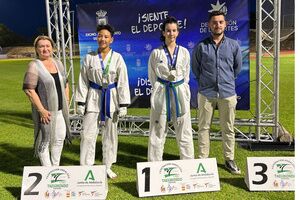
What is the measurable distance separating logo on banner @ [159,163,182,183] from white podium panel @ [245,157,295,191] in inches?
32.0

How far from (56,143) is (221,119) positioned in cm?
211

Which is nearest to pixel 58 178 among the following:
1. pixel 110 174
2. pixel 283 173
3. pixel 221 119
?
pixel 110 174

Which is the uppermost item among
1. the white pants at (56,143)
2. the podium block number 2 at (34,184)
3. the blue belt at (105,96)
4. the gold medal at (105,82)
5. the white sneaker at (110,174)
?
the gold medal at (105,82)

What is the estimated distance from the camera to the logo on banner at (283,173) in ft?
12.8

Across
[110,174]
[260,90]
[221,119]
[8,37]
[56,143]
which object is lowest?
[110,174]

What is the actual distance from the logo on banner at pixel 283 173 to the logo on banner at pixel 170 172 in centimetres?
108

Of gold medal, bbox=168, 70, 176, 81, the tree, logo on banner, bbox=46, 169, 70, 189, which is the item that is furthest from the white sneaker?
the tree

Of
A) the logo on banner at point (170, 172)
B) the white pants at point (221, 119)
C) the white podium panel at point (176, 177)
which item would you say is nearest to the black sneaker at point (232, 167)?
the white pants at point (221, 119)

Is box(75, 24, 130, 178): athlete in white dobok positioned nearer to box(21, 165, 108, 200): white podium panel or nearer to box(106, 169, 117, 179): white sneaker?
box(106, 169, 117, 179): white sneaker

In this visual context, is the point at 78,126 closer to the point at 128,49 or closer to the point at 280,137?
the point at 128,49

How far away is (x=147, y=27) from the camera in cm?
659

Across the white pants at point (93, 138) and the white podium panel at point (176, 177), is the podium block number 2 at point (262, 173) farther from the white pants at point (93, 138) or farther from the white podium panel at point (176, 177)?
the white pants at point (93, 138)

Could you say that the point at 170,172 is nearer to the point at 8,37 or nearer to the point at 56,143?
the point at 56,143
